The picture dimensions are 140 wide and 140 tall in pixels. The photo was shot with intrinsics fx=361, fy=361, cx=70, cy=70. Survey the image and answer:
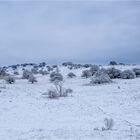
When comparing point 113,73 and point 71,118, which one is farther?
point 113,73

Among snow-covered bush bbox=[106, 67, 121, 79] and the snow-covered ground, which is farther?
snow-covered bush bbox=[106, 67, 121, 79]

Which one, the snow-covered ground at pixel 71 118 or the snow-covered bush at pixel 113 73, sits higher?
the snow-covered bush at pixel 113 73

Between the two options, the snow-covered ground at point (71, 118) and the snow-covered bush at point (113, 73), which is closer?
the snow-covered ground at point (71, 118)

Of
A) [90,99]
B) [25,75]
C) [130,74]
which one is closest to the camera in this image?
[90,99]

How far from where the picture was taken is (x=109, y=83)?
128ft

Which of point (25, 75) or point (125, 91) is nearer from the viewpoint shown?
point (125, 91)

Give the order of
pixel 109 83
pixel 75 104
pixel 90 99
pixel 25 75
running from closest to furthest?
pixel 75 104
pixel 90 99
pixel 109 83
pixel 25 75

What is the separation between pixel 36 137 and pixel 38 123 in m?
3.44

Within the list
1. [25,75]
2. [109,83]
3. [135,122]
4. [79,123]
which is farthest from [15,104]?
[25,75]

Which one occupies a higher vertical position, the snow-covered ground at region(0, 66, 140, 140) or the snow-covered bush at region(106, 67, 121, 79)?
the snow-covered bush at region(106, 67, 121, 79)

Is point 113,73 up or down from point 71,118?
up

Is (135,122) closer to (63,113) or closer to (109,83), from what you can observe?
(63,113)

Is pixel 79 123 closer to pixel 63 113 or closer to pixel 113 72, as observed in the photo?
pixel 63 113

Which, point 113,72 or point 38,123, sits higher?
point 113,72
